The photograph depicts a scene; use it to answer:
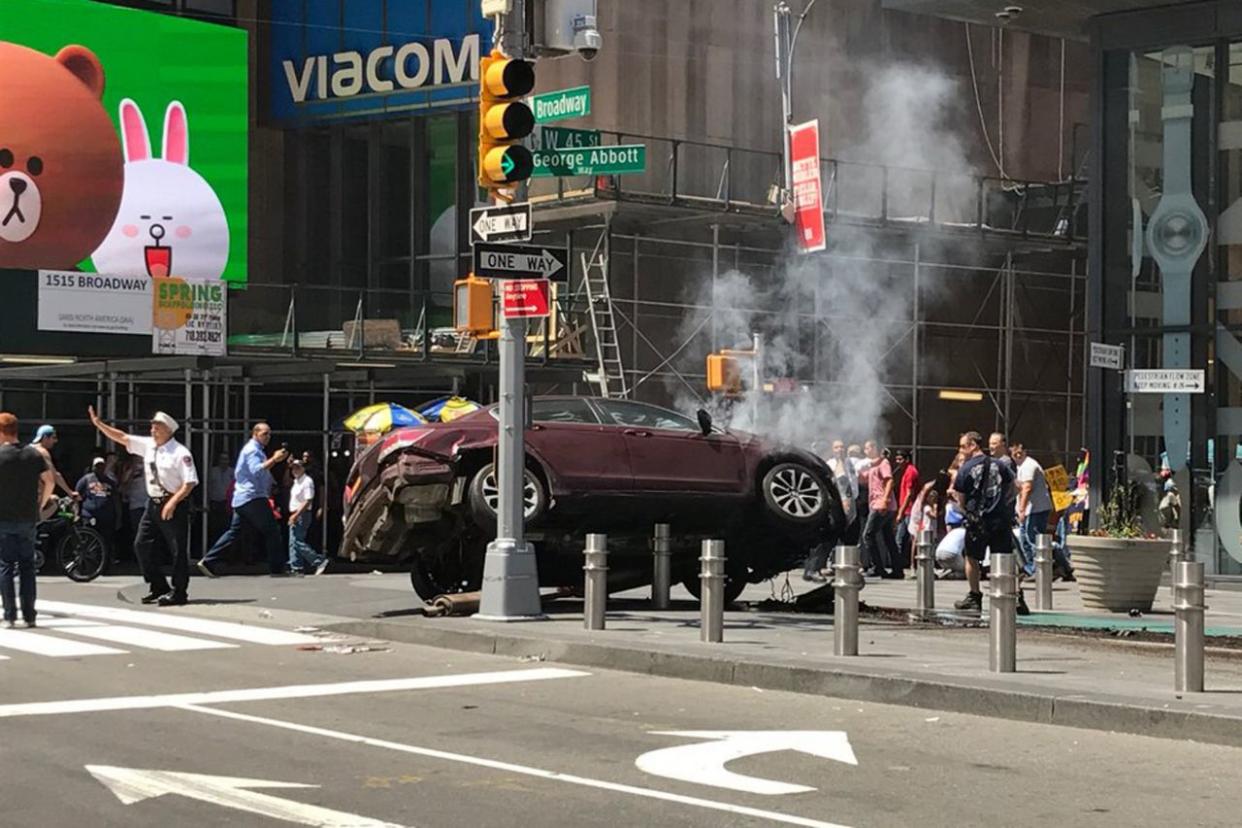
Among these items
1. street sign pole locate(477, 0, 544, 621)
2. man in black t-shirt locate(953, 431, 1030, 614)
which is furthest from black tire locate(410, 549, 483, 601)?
man in black t-shirt locate(953, 431, 1030, 614)

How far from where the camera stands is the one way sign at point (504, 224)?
16.1m

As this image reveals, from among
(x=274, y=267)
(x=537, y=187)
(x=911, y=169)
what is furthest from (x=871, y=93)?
(x=274, y=267)

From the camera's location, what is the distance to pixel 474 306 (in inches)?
623

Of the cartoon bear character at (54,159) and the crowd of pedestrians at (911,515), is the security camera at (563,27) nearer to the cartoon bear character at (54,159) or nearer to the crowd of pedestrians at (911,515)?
the crowd of pedestrians at (911,515)

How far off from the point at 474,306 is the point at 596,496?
8.91 ft

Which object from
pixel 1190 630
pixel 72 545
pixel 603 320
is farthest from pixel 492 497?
pixel 603 320

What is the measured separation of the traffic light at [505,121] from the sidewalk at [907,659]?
11.9 ft

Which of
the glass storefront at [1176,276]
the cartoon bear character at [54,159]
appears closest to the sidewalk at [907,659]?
Answer: the glass storefront at [1176,276]

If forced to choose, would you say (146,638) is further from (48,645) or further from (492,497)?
(492,497)

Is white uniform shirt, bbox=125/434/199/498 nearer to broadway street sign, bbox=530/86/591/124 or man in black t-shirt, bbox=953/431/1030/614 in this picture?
broadway street sign, bbox=530/86/591/124

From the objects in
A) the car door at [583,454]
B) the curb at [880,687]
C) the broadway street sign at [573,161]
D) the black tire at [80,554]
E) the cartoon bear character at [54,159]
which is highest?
the cartoon bear character at [54,159]

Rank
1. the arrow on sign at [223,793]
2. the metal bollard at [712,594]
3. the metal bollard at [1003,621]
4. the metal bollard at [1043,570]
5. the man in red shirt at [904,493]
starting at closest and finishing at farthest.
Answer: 1. the arrow on sign at [223,793]
2. the metal bollard at [1003,621]
3. the metal bollard at [712,594]
4. the metal bollard at [1043,570]
5. the man in red shirt at [904,493]

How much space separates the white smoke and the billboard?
1015cm

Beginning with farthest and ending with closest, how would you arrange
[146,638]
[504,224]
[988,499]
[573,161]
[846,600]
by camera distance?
[988,499] < [573,161] < [504,224] < [146,638] < [846,600]
